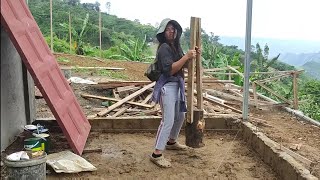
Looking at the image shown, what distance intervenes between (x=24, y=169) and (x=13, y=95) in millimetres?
1946

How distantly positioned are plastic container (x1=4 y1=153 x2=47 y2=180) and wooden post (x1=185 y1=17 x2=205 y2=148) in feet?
7.14

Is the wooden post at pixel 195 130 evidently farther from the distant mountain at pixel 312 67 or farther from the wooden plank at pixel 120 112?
the distant mountain at pixel 312 67

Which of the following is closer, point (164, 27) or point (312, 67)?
point (164, 27)

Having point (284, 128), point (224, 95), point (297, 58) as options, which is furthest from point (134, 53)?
point (297, 58)

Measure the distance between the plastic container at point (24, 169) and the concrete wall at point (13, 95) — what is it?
124cm

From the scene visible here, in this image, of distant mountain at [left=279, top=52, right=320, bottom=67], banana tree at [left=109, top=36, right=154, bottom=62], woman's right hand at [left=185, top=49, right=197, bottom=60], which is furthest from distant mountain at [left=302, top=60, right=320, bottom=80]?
woman's right hand at [left=185, top=49, right=197, bottom=60]

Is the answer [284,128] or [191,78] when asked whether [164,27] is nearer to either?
[191,78]

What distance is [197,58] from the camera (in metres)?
5.32

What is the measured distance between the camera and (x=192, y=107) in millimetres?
5250

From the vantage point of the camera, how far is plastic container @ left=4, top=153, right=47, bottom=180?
3867 mm

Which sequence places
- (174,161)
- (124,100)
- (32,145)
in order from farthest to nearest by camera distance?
(124,100), (174,161), (32,145)

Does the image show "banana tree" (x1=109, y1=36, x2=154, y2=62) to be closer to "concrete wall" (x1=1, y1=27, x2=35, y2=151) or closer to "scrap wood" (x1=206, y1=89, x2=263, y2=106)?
"scrap wood" (x1=206, y1=89, x2=263, y2=106)

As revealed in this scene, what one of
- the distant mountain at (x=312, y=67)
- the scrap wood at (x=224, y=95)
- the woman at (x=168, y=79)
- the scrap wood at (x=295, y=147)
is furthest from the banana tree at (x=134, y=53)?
the woman at (x=168, y=79)

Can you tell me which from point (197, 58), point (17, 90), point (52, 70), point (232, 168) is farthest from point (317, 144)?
point (17, 90)
